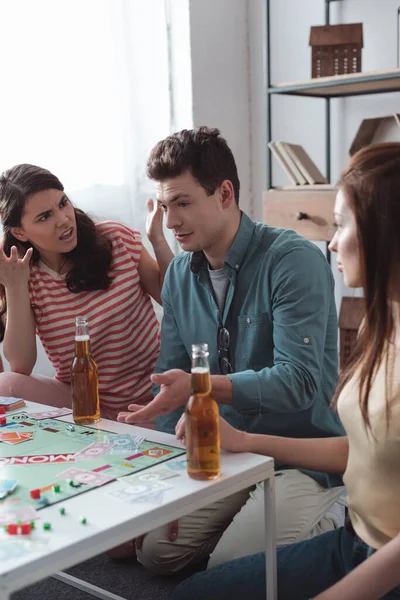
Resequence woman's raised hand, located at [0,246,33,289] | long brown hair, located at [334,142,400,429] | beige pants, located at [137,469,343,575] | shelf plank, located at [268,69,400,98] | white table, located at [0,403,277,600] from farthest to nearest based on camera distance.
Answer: shelf plank, located at [268,69,400,98] → woman's raised hand, located at [0,246,33,289] → beige pants, located at [137,469,343,575] → long brown hair, located at [334,142,400,429] → white table, located at [0,403,277,600]

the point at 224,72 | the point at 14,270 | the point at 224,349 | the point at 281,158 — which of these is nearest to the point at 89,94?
the point at 224,72

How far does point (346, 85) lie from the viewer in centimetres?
296

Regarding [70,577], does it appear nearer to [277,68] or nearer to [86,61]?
[86,61]

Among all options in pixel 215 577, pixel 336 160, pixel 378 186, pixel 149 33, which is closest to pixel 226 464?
pixel 215 577

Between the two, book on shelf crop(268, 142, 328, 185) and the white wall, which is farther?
the white wall

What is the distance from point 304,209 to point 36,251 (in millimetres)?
1158

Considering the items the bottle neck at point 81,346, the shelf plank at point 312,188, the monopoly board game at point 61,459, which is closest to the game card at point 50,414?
the monopoly board game at point 61,459

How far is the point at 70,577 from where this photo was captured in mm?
1883

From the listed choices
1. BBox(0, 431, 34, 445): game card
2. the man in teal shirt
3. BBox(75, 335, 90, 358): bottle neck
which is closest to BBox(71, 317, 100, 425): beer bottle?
BBox(75, 335, 90, 358): bottle neck

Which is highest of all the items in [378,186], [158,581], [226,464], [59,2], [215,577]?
[59,2]

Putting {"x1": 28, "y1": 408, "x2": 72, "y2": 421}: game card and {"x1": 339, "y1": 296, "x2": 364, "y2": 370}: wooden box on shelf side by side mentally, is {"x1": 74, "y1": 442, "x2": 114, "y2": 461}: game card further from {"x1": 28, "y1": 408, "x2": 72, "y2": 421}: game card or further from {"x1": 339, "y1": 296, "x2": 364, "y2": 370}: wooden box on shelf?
{"x1": 339, "y1": 296, "x2": 364, "y2": 370}: wooden box on shelf

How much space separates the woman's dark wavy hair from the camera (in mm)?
2164

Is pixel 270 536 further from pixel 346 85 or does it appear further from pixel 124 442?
pixel 346 85

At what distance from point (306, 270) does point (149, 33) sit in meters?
2.07
